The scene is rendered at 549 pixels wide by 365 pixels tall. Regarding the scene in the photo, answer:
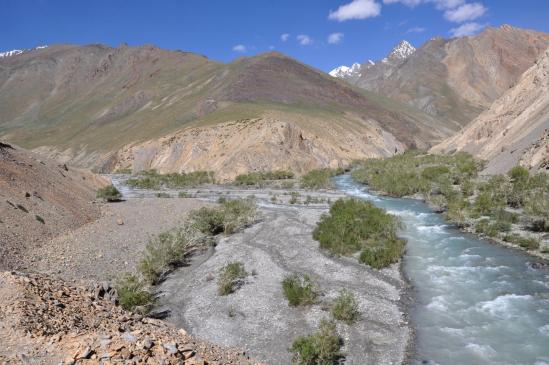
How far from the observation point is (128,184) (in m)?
73.9

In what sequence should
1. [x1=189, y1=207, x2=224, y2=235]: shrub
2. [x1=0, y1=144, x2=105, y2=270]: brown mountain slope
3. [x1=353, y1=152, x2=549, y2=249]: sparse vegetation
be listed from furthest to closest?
1. [x1=189, y1=207, x2=224, y2=235]: shrub
2. [x1=353, y1=152, x2=549, y2=249]: sparse vegetation
3. [x1=0, y1=144, x2=105, y2=270]: brown mountain slope

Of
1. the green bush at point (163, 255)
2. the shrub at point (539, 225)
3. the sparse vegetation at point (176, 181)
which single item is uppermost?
the sparse vegetation at point (176, 181)

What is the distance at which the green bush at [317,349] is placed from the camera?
49.5ft

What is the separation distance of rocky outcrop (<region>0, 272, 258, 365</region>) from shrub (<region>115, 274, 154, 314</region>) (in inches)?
123

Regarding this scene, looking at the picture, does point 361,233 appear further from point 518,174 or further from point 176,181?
point 176,181

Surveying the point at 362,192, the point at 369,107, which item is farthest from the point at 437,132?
the point at 362,192

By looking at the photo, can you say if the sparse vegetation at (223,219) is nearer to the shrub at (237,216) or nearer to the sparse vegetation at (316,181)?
the shrub at (237,216)

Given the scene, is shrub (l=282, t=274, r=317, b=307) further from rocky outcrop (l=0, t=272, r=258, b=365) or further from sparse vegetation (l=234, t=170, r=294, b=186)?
sparse vegetation (l=234, t=170, r=294, b=186)

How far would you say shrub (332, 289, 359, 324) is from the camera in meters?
18.3

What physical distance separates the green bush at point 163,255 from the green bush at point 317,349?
10.3 m

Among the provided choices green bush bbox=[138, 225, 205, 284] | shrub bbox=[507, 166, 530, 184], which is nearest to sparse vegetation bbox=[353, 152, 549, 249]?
shrub bbox=[507, 166, 530, 184]

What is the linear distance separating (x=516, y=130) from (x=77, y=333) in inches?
2387

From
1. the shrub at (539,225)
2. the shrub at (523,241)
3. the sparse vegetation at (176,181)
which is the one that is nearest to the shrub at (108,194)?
the sparse vegetation at (176,181)

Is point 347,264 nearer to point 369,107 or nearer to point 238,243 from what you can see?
point 238,243
